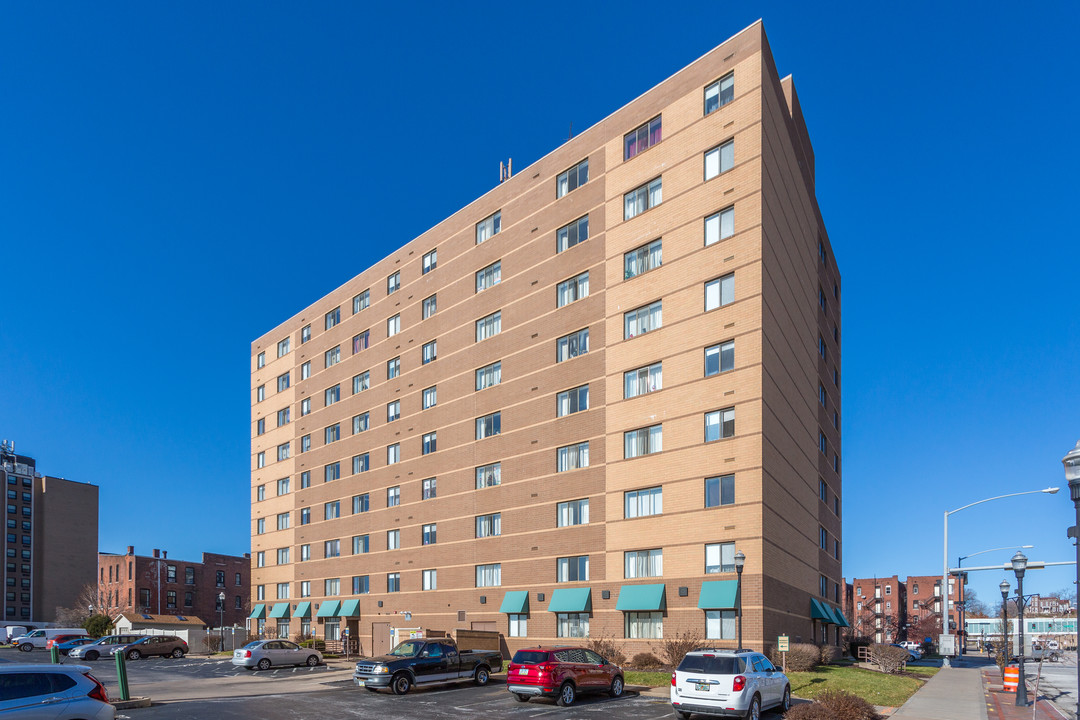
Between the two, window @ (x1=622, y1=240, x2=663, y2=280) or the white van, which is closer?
window @ (x1=622, y1=240, x2=663, y2=280)

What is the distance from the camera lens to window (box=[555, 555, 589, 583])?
4219 cm

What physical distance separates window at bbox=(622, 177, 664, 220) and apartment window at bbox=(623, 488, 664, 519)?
1373 centimetres

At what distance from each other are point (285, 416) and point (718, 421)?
48.7 m

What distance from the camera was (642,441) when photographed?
40219 millimetres

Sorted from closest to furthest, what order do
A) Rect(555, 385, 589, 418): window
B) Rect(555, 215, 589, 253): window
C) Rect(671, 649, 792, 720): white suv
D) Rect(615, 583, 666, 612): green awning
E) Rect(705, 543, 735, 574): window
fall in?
Rect(671, 649, 792, 720): white suv
Rect(705, 543, 735, 574): window
Rect(615, 583, 666, 612): green awning
Rect(555, 385, 589, 418): window
Rect(555, 215, 589, 253): window

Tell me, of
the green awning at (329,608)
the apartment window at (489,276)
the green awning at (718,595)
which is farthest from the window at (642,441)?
the green awning at (329,608)

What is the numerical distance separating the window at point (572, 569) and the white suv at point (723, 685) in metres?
19.1

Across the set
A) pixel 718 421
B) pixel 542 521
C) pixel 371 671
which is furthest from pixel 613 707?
pixel 542 521

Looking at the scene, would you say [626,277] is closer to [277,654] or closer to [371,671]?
[371,671]

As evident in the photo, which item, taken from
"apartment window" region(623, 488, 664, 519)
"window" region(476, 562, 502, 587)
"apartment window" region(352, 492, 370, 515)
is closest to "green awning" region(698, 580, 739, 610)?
"apartment window" region(623, 488, 664, 519)

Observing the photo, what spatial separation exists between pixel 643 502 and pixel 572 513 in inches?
196

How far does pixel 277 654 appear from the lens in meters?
47.4

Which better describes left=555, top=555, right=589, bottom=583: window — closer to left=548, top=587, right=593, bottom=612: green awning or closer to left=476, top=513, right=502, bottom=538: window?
left=548, top=587, right=593, bottom=612: green awning

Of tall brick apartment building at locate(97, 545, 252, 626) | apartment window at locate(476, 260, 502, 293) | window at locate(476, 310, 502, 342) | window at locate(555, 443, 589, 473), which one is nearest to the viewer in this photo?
window at locate(555, 443, 589, 473)
